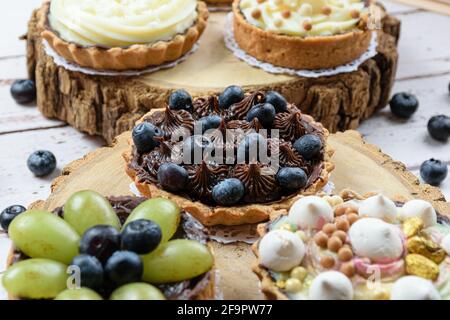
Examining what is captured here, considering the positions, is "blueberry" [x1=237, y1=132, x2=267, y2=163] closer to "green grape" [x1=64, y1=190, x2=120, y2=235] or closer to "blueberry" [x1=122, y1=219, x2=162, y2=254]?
"green grape" [x1=64, y1=190, x2=120, y2=235]

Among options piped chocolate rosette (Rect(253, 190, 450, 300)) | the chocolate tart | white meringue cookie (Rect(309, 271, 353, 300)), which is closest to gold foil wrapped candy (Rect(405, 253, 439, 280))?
Result: piped chocolate rosette (Rect(253, 190, 450, 300))

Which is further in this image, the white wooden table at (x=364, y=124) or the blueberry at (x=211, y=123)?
the white wooden table at (x=364, y=124)

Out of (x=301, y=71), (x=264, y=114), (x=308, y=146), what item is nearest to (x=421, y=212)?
(x=308, y=146)

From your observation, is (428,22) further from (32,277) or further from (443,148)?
(32,277)

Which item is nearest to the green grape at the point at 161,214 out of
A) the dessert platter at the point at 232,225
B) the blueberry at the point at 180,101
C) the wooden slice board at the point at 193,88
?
the dessert platter at the point at 232,225

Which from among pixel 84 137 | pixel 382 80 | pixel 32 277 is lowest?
pixel 84 137

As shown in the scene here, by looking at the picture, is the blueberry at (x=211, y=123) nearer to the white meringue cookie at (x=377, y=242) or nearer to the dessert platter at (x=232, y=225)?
the dessert platter at (x=232, y=225)
